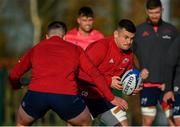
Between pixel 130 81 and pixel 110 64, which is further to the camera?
pixel 110 64

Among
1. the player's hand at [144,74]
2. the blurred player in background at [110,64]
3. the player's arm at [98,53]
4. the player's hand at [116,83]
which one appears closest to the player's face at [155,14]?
the player's hand at [144,74]

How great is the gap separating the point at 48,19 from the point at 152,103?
18.8 meters

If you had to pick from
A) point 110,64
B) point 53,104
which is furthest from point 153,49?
point 53,104

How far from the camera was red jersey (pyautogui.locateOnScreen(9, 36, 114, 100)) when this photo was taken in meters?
10.2

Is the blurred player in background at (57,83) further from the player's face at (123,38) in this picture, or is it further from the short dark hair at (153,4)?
the short dark hair at (153,4)

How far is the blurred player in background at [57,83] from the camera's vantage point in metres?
10.2

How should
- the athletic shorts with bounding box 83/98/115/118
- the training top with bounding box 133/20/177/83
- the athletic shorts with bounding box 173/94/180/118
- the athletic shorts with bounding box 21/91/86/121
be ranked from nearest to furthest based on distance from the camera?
1. the athletic shorts with bounding box 21/91/86/121
2. the athletic shorts with bounding box 83/98/115/118
3. the athletic shorts with bounding box 173/94/180/118
4. the training top with bounding box 133/20/177/83

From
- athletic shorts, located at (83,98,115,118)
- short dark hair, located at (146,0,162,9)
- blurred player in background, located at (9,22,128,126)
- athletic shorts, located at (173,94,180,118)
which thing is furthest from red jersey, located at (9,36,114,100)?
short dark hair, located at (146,0,162,9)

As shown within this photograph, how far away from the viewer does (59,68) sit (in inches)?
404

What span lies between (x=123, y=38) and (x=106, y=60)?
1.33ft

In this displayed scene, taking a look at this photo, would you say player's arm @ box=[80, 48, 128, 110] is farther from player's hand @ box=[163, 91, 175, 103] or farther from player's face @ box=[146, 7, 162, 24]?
player's face @ box=[146, 7, 162, 24]

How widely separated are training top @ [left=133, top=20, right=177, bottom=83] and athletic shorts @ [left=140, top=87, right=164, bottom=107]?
158mm

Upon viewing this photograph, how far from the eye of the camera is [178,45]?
1307cm

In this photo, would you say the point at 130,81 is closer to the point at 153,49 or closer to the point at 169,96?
the point at 169,96
